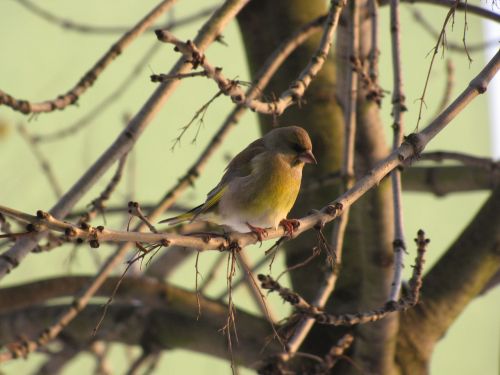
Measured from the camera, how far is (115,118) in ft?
16.7

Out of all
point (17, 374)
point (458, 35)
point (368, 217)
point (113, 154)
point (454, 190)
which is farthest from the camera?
point (458, 35)

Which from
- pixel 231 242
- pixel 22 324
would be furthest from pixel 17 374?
pixel 231 242

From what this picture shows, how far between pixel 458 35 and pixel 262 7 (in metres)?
2.85

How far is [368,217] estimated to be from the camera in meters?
2.43

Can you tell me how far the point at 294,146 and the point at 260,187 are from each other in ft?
0.58

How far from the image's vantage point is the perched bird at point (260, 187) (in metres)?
2.12

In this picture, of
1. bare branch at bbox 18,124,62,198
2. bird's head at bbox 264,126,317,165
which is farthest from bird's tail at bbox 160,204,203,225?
bare branch at bbox 18,124,62,198

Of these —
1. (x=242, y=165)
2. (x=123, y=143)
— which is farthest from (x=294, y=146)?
(x=123, y=143)

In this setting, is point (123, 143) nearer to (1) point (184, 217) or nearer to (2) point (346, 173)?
(1) point (184, 217)

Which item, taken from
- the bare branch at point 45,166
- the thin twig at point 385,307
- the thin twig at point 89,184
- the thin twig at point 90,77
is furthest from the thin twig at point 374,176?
the bare branch at point 45,166

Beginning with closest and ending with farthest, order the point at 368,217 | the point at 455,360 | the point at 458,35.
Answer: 1. the point at 368,217
2. the point at 458,35
3. the point at 455,360

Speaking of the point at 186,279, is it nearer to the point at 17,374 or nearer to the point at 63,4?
the point at 17,374

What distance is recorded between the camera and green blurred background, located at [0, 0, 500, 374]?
186 inches

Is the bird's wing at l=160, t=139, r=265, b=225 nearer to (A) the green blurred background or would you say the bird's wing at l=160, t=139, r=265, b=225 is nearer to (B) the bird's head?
(B) the bird's head
